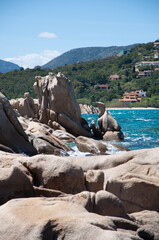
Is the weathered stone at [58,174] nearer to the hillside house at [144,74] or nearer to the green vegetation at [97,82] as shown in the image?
the green vegetation at [97,82]

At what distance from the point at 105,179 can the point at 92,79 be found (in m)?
111

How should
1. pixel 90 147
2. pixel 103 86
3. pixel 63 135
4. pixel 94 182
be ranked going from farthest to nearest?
pixel 103 86, pixel 63 135, pixel 90 147, pixel 94 182

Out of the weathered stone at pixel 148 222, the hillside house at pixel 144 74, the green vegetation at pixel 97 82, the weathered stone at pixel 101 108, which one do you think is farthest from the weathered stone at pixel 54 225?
the hillside house at pixel 144 74

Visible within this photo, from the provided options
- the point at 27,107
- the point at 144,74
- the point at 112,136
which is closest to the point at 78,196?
the point at 112,136

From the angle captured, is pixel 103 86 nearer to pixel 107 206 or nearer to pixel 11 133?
pixel 11 133

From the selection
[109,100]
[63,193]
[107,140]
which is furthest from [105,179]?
[109,100]

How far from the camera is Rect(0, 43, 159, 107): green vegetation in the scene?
303ft

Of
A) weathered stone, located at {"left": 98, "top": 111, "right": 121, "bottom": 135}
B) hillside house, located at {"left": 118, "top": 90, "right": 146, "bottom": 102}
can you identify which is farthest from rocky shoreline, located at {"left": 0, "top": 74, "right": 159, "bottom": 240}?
hillside house, located at {"left": 118, "top": 90, "right": 146, "bottom": 102}

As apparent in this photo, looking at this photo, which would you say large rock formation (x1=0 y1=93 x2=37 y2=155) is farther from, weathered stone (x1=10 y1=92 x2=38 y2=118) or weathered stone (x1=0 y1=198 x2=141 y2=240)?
weathered stone (x1=10 y1=92 x2=38 y2=118)

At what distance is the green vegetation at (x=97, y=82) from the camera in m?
92.3

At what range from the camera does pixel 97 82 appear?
4705 inches

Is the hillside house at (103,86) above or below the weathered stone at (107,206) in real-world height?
below

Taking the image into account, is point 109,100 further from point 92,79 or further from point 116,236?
point 116,236

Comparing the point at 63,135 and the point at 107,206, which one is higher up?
the point at 107,206
